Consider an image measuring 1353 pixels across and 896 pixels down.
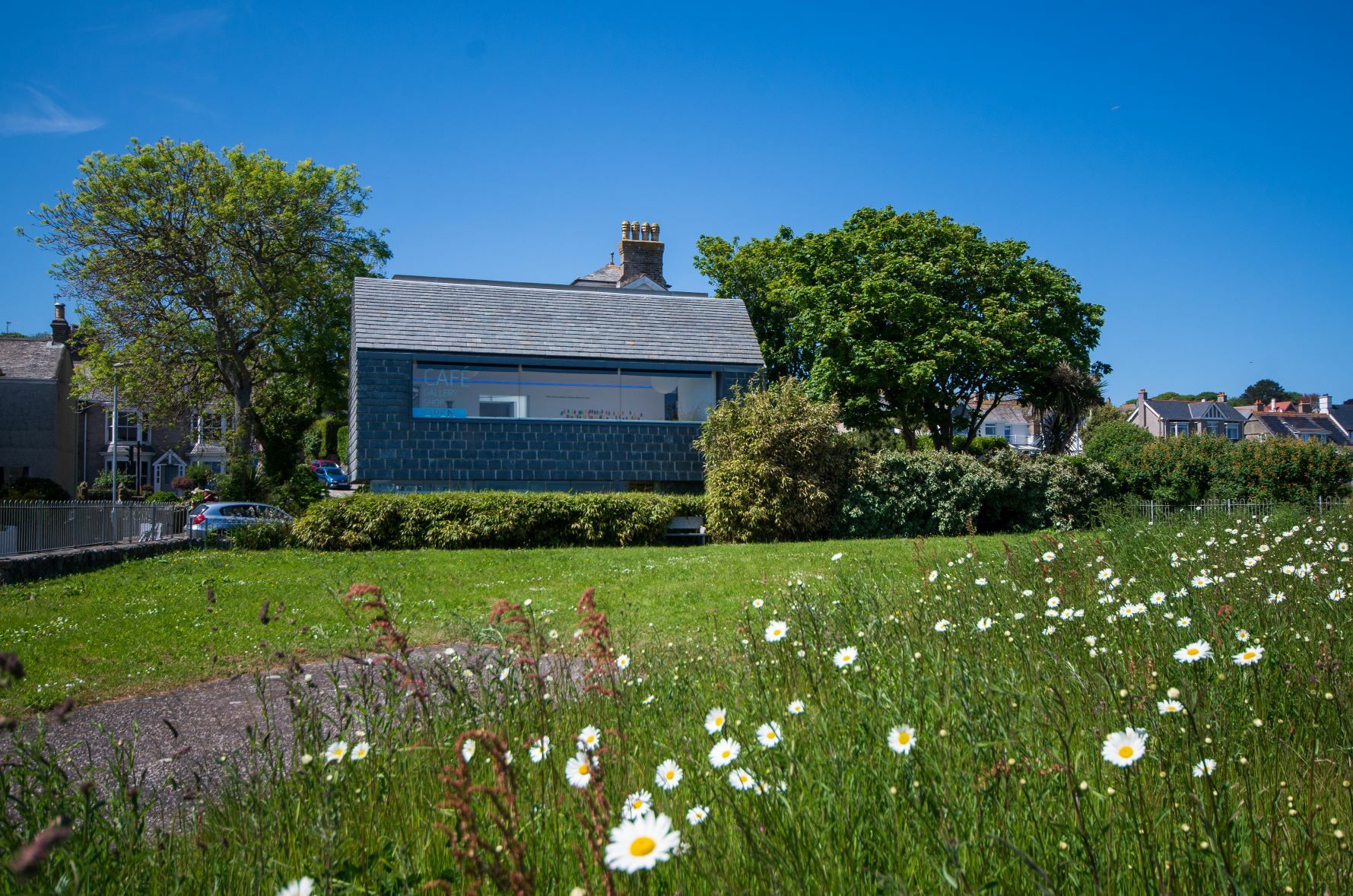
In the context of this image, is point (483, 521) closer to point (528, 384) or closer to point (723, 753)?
point (528, 384)

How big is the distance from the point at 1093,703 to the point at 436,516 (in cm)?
1766

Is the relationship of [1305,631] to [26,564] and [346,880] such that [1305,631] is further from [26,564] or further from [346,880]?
[26,564]

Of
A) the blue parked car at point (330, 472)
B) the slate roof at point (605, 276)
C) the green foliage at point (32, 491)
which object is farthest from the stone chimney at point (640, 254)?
the green foliage at point (32, 491)

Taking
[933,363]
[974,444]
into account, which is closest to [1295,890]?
[933,363]

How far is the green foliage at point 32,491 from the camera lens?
2741cm

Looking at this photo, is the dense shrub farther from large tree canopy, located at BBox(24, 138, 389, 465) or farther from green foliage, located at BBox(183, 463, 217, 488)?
green foliage, located at BBox(183, 463, 217, 488)

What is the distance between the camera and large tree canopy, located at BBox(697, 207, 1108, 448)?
28938mm

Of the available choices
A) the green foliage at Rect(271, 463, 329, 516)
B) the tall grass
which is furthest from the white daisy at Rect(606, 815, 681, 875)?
the green foliage at Rect(271, 463, 329, 516)

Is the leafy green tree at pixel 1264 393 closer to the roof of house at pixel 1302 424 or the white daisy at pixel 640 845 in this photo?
the roof of house at pixel 1302 424

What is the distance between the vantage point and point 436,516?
1961 centimetres

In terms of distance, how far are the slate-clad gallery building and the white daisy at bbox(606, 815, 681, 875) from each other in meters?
21.4

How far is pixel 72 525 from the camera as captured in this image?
16453 millimetres

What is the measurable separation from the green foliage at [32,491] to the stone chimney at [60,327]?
64.8 feet

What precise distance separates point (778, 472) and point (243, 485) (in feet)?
55.8
